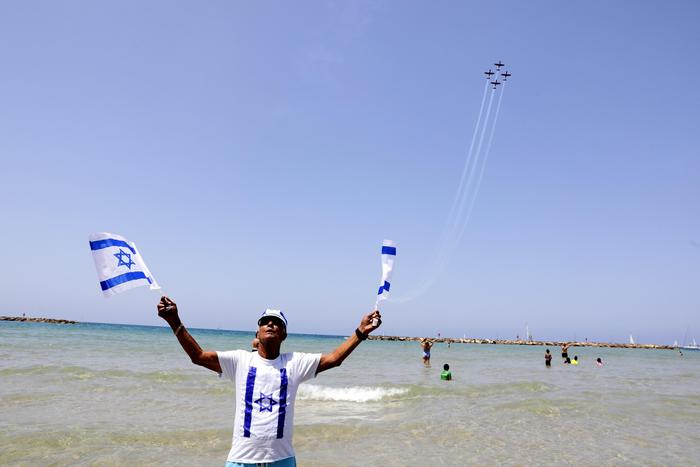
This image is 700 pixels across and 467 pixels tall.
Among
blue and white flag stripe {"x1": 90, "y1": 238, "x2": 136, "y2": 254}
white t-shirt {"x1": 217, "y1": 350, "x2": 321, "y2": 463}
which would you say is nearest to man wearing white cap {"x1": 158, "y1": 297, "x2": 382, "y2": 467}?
white t-shirt {"x1": 217, "y1": 350, "x2": 321, "y2": 463}

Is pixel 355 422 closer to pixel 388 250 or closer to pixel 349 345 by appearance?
pixel 388 250

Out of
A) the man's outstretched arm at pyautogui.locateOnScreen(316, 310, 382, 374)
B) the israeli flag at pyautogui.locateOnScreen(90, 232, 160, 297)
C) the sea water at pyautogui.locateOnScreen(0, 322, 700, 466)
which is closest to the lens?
the man's outstretched arm at pyautogui.locateOnScreen(316, 310, 382, 374)

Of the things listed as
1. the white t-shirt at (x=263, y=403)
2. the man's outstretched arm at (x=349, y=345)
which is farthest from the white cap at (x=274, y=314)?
the man's outstretched arm at (x=349, y=345)

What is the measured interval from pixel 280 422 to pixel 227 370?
0.71 meters

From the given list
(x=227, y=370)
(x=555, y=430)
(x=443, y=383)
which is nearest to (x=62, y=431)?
(x=227, y=370)

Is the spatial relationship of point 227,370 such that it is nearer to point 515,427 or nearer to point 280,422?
point 280,422

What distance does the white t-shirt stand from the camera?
13.0 ft

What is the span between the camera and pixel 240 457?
3938mm

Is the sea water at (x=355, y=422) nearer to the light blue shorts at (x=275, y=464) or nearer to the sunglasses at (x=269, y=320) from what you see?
the light blue shorts at (x=275, y=464)

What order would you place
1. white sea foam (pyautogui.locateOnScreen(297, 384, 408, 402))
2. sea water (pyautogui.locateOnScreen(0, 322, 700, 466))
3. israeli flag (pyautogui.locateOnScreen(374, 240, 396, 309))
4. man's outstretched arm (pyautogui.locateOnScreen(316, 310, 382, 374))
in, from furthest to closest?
white sea foam (pyautogui.locateOnScreen(297, 384, 408, 402)) → sea water (pyautogui.locateOnScreen(0, 322, 700, 466)) → israeli flag (pyautogui.locateOnScreen(374, 240, 396, 309)) → man's outstretched arm (pyautogui.locateOnScreen(316, 310, 382, 374))

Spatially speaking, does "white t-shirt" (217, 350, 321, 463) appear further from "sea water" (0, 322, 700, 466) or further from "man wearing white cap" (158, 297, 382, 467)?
"sea water" (0, 322, 700, 466)

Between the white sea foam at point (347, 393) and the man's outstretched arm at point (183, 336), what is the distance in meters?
13.2

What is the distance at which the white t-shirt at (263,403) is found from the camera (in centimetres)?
395

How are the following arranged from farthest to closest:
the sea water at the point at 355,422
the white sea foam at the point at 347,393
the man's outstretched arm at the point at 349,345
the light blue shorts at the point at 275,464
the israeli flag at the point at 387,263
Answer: the white sea foam at the point at 347,393, the sea water at the point at 355,422, the israeli flag at the point at 387,263, the man's outstretched arm at the point at 349,345, the light blue shorts at the point at 275,464
